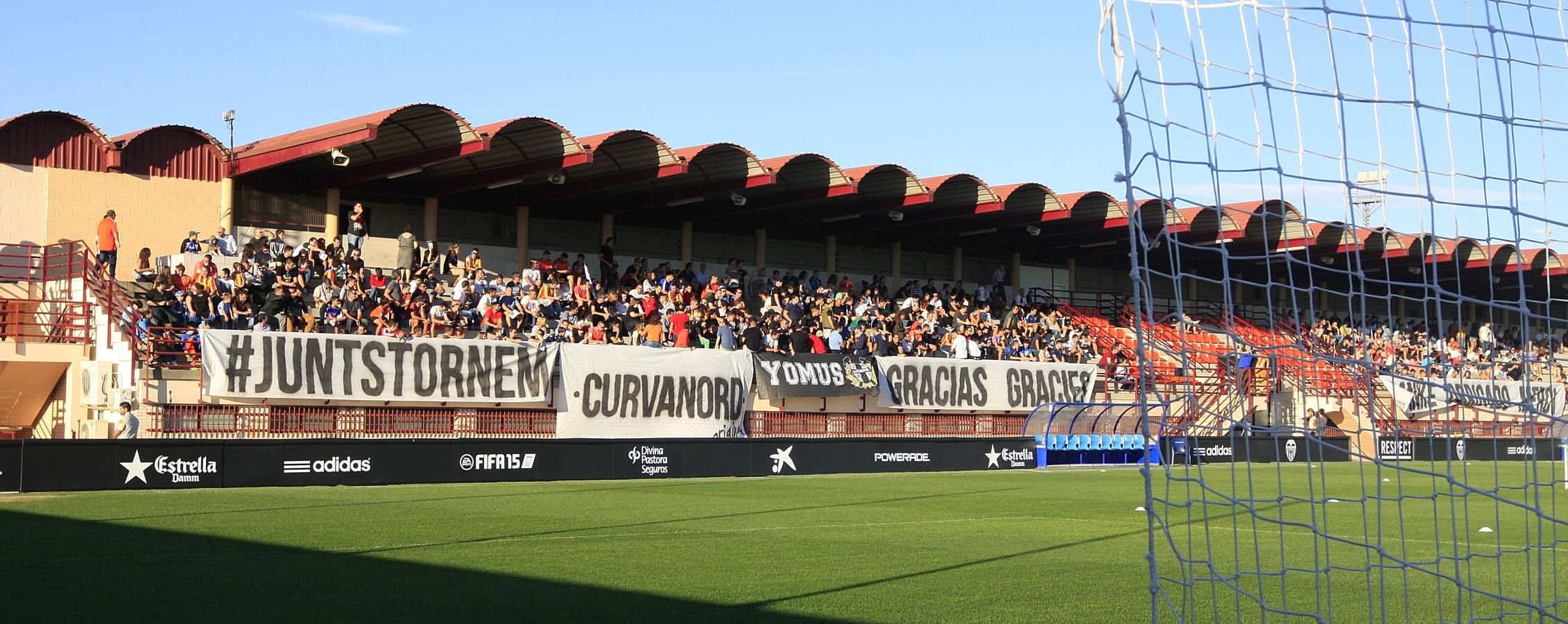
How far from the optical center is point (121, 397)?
72.6 feet

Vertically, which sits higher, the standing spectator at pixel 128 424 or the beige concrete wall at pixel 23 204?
the beige concrete wall at pixel 23 204

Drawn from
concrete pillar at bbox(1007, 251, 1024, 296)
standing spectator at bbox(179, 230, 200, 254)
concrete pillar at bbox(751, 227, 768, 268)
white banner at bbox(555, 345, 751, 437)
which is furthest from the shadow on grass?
concrete pillar at bbox(1007, 251, 1024, 296)

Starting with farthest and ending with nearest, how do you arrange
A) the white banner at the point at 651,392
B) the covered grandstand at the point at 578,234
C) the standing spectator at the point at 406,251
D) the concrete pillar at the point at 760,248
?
the concrete pillar at the point at 760,248 → the standing spectator at the point at 406,251 → the white banner at the point at 651,392 → the covered grandstand at the point at 578,234

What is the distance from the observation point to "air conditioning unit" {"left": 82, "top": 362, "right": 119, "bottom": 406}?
73.5ft

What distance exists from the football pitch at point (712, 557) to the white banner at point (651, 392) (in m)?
7.51

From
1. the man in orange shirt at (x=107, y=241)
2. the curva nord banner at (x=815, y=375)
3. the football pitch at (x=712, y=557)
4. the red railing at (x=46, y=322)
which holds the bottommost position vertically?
the football pitch at (x=712, y=557)

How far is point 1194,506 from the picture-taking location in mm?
18172

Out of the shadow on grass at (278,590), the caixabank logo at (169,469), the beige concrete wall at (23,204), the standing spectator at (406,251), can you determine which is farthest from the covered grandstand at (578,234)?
the shadow on grass at (278,590)

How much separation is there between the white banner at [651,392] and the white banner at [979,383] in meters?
4.07

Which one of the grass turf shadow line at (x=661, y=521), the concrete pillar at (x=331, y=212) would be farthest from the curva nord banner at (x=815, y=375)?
the concrete pillar at (x=331, y=212)

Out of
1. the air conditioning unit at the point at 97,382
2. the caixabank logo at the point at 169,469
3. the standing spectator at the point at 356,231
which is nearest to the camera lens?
the caixabank logo at the point at 169,469

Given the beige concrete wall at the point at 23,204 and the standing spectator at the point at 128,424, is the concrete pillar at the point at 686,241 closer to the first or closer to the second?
the beige concrete wall at the point at 23,204

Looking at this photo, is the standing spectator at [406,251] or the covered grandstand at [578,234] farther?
the standing spectator at [406,251]

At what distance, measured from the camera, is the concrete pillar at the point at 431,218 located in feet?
110
